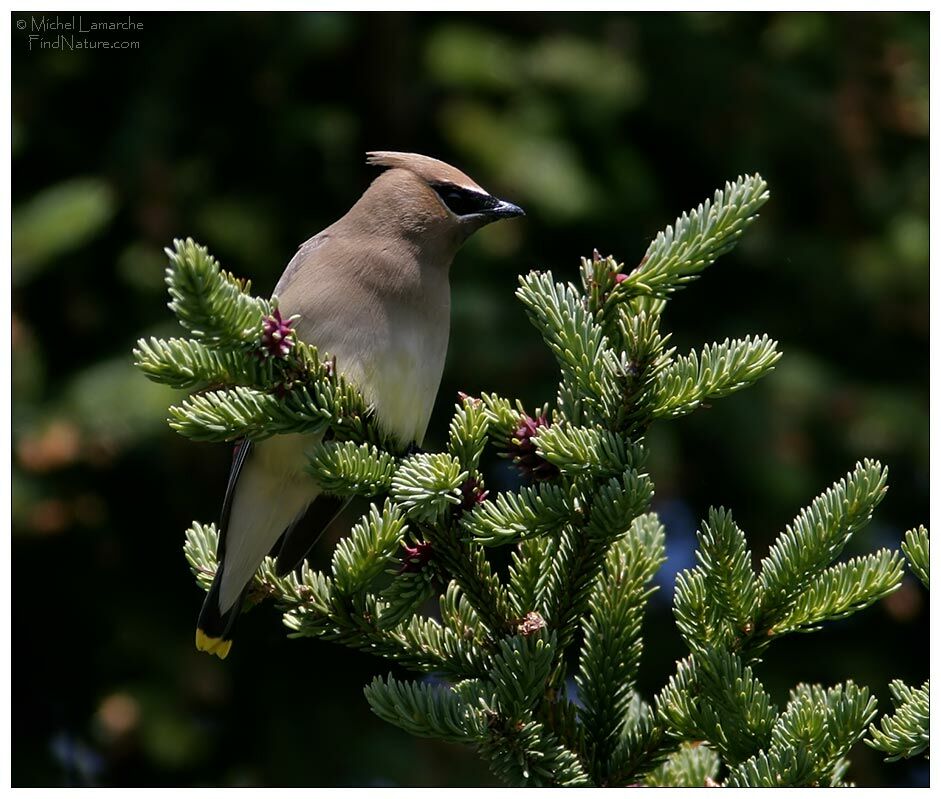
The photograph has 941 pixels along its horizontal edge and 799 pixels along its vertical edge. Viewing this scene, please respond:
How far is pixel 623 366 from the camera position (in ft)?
6.96

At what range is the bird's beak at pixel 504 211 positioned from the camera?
A: 338cm

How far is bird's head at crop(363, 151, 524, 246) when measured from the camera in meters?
3.59

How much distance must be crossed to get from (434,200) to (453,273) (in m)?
2.29

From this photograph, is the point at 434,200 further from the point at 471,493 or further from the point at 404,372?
the point at 471,493

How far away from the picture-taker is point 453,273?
19.4 ft

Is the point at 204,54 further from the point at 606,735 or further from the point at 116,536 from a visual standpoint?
the point at 606,735

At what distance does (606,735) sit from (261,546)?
101cm

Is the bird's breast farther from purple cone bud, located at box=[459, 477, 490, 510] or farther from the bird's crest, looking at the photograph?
purple cone bud, located at box=[459, 477, 490, 510]

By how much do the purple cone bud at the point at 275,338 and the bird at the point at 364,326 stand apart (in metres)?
0.58

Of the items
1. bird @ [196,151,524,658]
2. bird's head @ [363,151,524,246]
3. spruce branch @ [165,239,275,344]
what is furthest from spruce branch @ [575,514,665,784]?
bird's head @ [363,151,524,246]

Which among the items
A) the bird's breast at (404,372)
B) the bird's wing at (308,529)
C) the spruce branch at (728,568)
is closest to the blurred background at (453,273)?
the bird's wing at (308,529)

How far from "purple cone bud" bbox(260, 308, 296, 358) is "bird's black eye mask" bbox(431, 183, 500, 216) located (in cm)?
142

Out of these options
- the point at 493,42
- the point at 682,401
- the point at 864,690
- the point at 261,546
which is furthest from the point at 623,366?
the point at 493,42

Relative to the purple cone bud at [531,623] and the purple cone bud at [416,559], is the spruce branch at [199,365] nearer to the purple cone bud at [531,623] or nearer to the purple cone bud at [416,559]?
the purple cone bud at [416,559]
